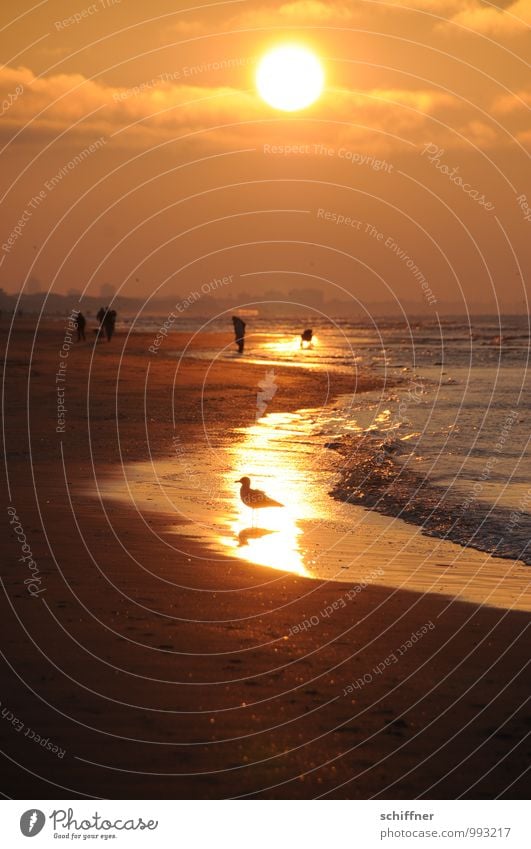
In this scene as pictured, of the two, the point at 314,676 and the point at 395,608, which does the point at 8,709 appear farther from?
the point at 395,608

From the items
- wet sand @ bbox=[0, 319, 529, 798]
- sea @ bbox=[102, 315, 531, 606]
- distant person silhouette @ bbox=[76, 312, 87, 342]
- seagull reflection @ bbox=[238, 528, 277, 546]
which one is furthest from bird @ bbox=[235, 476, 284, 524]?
distant person silhouette @ bbox=[76, 312, 87, 342]

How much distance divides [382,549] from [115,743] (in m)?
6.30

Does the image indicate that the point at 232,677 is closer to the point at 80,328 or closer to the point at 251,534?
the point at 251,534

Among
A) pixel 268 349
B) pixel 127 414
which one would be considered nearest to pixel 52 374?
pixel 127 414

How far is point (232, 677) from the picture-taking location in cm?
739

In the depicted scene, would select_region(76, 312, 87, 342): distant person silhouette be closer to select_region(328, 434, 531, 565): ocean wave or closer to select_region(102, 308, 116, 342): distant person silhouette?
select_region(102, 308, 116, 342): distant person silhouette

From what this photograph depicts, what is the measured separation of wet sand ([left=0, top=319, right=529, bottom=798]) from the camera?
19.9 ft
